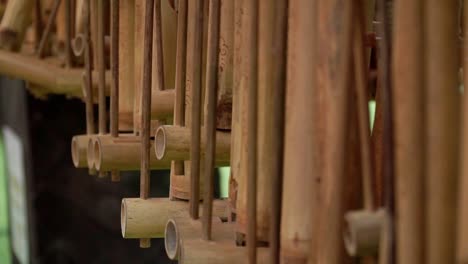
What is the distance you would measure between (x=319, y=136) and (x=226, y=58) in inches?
15.2

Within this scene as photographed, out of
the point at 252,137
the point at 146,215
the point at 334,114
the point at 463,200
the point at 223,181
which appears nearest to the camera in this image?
the point at 463,200

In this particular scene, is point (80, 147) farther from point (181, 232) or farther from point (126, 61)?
point (181, 232)

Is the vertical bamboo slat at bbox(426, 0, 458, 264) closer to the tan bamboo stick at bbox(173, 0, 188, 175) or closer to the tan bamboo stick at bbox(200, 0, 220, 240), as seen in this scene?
the tan bamboo stick at bbox(200, 0, 220, 240)

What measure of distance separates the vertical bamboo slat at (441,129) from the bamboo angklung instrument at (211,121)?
390 mm

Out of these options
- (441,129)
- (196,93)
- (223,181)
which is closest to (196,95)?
(196,93)

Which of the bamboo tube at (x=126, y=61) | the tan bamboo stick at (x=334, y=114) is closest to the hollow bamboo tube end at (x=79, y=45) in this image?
the bamboo tube at (x=126, y=61)

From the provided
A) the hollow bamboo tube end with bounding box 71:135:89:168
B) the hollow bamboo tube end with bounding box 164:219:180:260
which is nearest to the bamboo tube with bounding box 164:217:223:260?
the hollow bamboo tube end with bounding box 164:219:180:260

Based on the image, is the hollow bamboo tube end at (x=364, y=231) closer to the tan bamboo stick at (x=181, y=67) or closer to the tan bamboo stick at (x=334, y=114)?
the tan bamboo stick at (x=334, y=114)

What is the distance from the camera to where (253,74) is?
0.86 meters

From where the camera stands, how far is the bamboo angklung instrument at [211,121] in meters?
0.99

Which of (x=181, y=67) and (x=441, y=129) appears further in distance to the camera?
(x=181, y=67)

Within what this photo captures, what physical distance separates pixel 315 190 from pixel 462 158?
190 mm

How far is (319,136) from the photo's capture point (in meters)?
0.74

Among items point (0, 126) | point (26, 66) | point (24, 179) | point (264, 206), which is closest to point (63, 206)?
point (24, 179)
